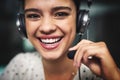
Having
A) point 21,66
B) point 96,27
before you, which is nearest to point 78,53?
point 96,27

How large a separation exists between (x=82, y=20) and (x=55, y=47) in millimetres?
153

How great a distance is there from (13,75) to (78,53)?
0.37m

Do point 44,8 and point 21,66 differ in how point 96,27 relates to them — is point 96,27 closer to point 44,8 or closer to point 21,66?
point 44,8

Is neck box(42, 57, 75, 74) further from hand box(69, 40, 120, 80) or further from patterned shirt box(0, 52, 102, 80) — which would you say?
hand box(69, 40, 120, 80)

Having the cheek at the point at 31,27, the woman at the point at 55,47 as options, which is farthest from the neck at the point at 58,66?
the cheek at the point at 31,27

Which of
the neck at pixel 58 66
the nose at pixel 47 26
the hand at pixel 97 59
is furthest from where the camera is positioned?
the neck at pixel 58 66

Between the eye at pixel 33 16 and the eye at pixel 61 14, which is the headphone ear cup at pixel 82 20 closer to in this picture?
the eye at pixel 61 14

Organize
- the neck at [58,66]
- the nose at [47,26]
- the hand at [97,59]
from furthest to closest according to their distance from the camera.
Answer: the neck at [58,66] < the nose at [47,26] < the hand at [97,59]

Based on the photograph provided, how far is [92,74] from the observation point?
3.76ft

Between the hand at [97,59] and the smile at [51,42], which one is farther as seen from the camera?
the smile at [51,42]

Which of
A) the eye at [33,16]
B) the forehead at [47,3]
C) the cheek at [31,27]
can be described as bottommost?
the cheek at [31,27]

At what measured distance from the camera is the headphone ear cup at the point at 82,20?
108cm

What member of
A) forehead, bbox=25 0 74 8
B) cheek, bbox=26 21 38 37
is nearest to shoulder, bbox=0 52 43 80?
cheek, bbox=26 21 38 37

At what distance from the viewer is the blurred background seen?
113cm
